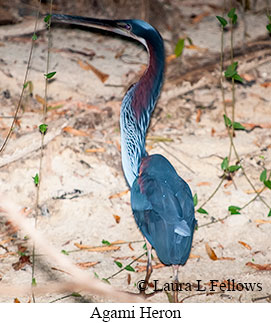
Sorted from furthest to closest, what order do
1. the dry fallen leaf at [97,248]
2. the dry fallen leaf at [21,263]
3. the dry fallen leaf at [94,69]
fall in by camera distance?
1. the dry fallen leaf at [94,69]
2. the dry fallen leaf at [97,248]
3. the dry fallen leaf at [21,263]

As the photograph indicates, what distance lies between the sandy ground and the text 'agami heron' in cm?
35

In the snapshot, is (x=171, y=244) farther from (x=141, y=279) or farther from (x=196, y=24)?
(x=196, y=24)

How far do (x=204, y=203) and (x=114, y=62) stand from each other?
1.68 meters

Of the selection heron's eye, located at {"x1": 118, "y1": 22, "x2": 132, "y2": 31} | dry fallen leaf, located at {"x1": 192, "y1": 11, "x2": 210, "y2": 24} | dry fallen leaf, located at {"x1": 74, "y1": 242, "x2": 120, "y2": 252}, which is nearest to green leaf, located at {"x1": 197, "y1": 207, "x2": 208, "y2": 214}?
dry fallen leaf, located at {"x1": 74, "y1": 242, "x2": 120, "y2": 252}

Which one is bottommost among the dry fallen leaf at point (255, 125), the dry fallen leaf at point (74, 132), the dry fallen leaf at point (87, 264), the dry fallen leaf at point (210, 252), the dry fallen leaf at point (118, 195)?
the dry fallen leaf at point (118, 195)

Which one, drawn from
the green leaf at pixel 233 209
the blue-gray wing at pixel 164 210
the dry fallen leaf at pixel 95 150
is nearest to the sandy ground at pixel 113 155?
the dry fallen leaf at pixel 95 150

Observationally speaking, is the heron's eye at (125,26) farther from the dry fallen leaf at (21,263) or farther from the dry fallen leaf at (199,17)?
the dry fallen leaf at (199,17)

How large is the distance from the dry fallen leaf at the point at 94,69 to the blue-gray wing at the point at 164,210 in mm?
1662

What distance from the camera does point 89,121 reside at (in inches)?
151

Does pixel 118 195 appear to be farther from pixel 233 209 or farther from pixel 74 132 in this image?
pixel 233 209

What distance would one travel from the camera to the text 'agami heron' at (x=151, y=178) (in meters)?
2.35

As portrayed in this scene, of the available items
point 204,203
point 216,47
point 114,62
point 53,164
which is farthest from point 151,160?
point 216,47

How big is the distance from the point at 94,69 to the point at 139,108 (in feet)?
5.20

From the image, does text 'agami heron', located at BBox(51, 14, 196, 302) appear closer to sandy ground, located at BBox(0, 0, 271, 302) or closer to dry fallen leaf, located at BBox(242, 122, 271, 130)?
sandy ground, located at BBox(0, 0, 271, 302)
